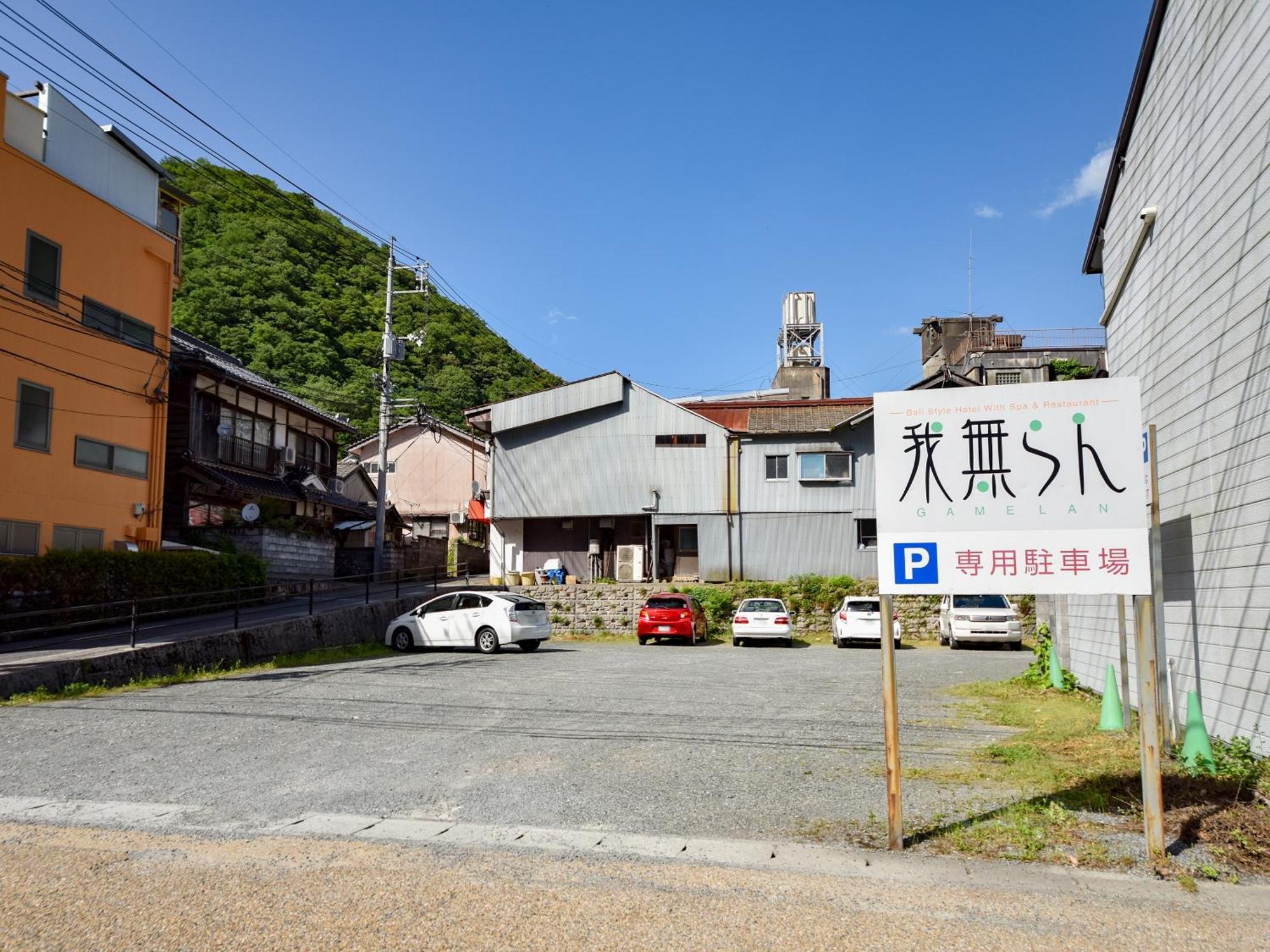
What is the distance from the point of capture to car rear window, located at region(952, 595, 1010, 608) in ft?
82.4

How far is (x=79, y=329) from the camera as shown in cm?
2181

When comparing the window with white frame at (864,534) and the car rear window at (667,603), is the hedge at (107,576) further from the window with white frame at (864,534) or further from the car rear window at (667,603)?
the window with white frame at (864,534)

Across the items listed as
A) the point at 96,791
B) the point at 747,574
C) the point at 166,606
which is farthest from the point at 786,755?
the point at 747,574

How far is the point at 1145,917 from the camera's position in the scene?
4.47m

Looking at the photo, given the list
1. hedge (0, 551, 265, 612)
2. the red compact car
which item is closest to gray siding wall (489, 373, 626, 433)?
the red compact car

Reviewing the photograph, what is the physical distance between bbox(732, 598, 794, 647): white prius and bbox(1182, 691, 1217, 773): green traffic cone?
1851 cm

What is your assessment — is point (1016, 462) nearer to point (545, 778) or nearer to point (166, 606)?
point (545, 778)

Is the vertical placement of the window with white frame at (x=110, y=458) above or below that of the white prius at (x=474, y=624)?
above

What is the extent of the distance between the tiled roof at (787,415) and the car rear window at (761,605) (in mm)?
8477

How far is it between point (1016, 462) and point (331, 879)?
197 inches

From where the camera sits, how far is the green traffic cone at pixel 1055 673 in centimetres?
1337

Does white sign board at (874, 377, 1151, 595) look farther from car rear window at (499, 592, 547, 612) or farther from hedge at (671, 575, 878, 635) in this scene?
hedge at (671, 575, 878, 635)

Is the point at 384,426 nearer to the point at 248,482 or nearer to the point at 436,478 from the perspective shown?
the point at 248,482

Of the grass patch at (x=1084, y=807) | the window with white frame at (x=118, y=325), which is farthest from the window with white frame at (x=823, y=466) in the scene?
the grass patch at (x=1084, y=807)
